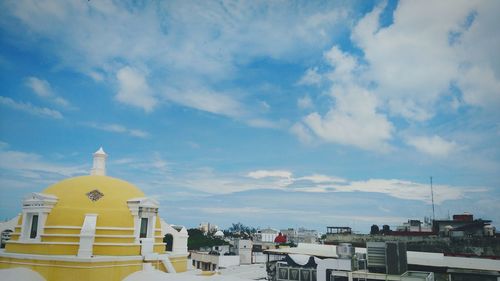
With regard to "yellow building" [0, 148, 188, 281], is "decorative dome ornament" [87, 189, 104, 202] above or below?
above

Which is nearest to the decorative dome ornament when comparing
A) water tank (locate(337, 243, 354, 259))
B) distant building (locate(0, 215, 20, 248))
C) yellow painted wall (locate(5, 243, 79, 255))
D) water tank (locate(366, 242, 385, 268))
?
yellow painted wall (locate(5, 243, 79, 255))

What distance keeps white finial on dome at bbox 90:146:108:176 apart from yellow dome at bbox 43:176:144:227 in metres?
1.87

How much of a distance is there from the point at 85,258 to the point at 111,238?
1768mm

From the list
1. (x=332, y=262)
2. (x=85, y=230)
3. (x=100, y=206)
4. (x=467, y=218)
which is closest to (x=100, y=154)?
(x=100, y=206)

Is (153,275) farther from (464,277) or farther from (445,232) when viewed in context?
(445,232)

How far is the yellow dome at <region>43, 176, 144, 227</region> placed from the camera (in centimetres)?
2170

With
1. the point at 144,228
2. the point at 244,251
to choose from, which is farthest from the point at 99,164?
the point at 244,251

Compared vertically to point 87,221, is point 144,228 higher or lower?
lower

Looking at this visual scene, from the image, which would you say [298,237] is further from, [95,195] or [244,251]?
[95,195]

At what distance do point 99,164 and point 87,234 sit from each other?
22.5 feet

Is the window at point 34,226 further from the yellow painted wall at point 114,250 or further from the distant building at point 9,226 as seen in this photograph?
the yellow painted wall at point 114,250

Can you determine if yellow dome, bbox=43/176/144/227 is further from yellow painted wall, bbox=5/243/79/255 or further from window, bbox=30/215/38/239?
yellow painted wall, bbox=5/243/79/255

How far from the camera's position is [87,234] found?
20562 mm

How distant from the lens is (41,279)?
20234 mm
